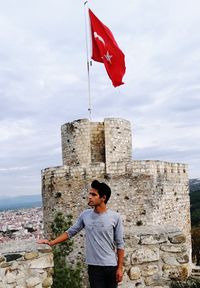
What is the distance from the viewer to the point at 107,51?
14.4 metres

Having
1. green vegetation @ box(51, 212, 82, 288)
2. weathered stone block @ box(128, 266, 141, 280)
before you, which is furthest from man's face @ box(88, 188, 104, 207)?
green vegetation @ box(51, 212, 82, 288)

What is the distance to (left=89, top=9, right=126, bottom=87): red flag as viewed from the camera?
567 inches

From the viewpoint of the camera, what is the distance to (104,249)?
203 inches

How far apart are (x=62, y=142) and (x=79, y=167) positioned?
1.39 meters

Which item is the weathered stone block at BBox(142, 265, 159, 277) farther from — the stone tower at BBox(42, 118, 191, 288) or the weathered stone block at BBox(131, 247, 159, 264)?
the stone tower at BBox(42, 118, 191, 288)

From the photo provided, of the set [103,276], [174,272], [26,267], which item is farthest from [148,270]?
[26,267]

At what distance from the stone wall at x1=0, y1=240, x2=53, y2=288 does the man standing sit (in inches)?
40.5

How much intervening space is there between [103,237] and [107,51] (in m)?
10.1

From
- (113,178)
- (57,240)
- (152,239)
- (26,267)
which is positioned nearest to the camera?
(57,240)

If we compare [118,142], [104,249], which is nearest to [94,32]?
[118,142]

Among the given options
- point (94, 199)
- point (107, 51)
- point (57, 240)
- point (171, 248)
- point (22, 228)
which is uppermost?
point (107, 51)

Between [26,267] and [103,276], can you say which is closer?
[103,276]

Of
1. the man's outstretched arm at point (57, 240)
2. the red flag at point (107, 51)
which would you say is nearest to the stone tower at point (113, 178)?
the red flag at point (107, 51)

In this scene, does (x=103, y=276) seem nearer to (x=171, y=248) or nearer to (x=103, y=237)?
(x=103, y=237)
